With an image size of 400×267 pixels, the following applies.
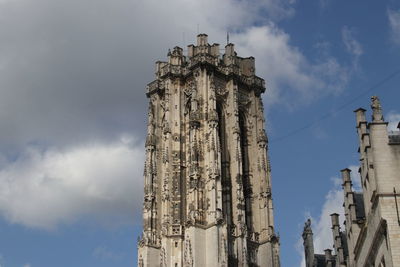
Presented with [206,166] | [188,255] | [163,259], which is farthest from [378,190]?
[206,166]

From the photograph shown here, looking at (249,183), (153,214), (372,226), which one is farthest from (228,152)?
(372,226)

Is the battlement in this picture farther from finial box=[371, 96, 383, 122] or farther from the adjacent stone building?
finial box=[371, 96, 383, 122]

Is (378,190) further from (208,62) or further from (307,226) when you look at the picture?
(208,62)

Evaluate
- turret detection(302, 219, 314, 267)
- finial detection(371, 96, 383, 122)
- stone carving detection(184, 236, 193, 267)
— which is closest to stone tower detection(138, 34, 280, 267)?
stone carving detection(184, 236, 193, 267)

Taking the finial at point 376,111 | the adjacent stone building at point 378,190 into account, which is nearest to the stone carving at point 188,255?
the adjacent stone building at point 378,190

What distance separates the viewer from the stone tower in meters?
51.9

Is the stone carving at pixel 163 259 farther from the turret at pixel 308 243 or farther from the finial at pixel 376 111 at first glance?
the finial at pixel 376 111

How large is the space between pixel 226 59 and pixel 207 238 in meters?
17.4

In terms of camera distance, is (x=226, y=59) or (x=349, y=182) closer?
(x=349, y=182)

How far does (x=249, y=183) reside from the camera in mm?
57594

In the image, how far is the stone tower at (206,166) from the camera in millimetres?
51906

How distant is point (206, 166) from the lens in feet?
177

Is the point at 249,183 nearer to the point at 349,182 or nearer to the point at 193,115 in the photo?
the point at 193,115

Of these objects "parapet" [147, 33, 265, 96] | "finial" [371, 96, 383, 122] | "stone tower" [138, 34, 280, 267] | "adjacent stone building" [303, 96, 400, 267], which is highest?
"parapet" [147, 33, 265, 96]
